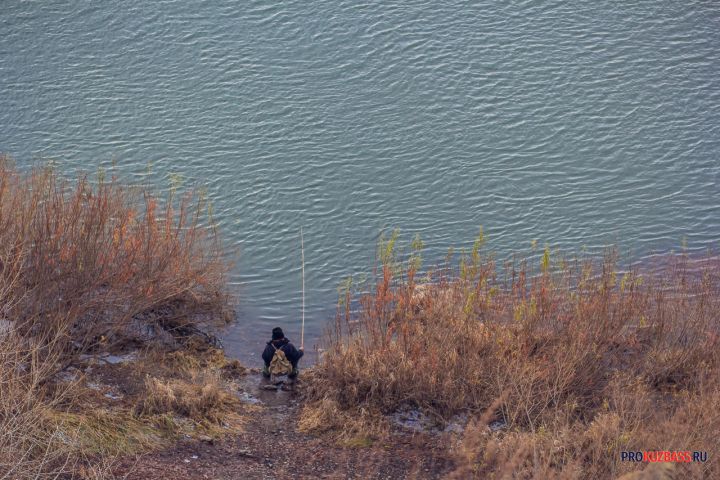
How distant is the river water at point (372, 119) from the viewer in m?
24.7

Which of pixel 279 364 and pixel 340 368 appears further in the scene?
pixel 279 364

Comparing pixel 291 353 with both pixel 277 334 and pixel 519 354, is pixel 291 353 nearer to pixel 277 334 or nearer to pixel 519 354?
pixel 277 334

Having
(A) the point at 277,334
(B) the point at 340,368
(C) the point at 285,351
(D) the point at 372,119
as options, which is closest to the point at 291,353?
(C) the point at 285,351

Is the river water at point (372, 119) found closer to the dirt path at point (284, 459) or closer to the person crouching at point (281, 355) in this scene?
the person crouching at point (281, 355)

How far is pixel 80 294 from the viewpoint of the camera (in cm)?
1784

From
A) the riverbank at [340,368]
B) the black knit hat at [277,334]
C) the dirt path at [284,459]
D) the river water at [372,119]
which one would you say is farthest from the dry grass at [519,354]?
the river water at [372,119]

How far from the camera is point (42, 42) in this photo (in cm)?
3108

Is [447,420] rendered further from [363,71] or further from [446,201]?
[363,71]

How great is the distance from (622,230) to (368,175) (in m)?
6.26

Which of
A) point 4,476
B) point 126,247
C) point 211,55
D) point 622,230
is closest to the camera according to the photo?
point 4,476

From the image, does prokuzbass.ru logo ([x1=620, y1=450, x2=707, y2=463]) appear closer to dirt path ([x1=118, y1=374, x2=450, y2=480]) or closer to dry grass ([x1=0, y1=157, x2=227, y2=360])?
dirt path ([x1=118, y1=374, x2=450, y2=480])

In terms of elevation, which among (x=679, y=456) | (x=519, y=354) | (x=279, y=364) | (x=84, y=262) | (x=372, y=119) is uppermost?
(x=372, y=119)

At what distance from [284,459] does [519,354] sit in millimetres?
4145

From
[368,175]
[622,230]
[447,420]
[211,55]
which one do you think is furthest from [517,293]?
[211,55]
